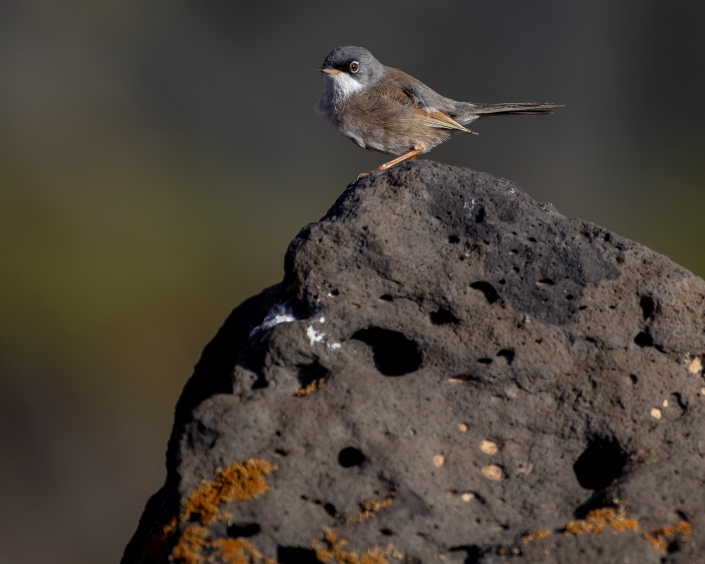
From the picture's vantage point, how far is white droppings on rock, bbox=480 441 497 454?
2846mm

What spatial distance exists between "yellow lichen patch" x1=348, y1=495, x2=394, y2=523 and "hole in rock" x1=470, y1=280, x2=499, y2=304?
0.92 metres

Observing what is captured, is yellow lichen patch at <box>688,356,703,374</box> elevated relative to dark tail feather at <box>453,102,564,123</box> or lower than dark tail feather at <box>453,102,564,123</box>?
lower

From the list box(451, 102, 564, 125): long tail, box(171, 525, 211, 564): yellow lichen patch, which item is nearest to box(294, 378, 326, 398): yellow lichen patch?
box(171, 525, 211, 564): yellow lichen patch

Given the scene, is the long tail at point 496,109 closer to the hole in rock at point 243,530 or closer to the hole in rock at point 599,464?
the hole in rock at point 599,464

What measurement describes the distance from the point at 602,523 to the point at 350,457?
863 millimetres

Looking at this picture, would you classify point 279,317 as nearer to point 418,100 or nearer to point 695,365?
point 695,365

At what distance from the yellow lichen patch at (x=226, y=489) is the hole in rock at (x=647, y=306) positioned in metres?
1.59

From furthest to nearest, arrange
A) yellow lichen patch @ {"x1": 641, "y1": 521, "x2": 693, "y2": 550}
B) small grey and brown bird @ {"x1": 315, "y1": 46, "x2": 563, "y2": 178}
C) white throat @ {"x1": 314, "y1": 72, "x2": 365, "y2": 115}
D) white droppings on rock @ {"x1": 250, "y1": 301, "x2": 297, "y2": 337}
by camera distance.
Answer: white throat @ {"x1": 314, "y1": 72, "x2": 365, "y2": 115} < small grey and brown bird @ {"x1": 315, "y1": 46, "x2": 563, "y2": 178} < white droppings on rock @ {"x1": 250, "y1": 301, "x2": 297, "y2": 337} < yellow lichen patch @ {"x1": 641, "y1": 521, "x2": 693, "y2": 550}

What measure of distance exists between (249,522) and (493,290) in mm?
1300

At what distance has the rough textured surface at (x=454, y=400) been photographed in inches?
104

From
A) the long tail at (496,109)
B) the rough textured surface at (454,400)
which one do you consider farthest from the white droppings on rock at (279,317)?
the long tail at (496,109)

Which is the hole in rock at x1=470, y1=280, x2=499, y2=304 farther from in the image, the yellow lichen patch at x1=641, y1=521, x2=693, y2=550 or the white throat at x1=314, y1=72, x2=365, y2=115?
the white throat at x1=314, y1=72, x2=365, y2=115

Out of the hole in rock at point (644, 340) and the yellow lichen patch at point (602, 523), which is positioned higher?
the hole in rock at point (644, 340)

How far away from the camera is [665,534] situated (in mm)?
2578
